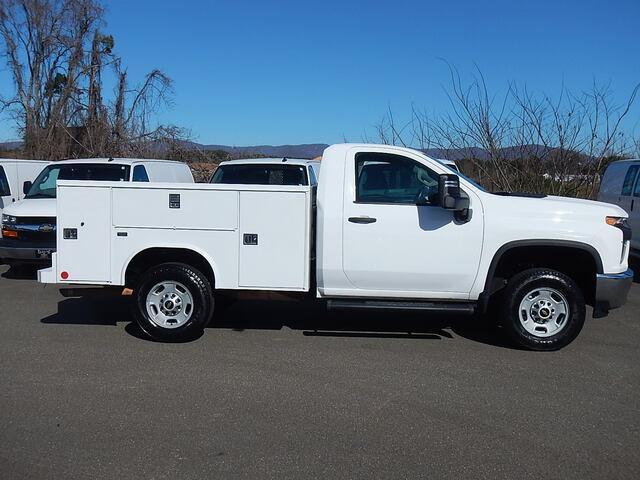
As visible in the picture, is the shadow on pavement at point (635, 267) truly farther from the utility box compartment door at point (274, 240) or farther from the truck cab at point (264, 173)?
the utility box compartment door at point (274, 240)

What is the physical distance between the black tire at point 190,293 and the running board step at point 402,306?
4.26ft

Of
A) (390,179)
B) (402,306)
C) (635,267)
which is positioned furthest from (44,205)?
(635,267)

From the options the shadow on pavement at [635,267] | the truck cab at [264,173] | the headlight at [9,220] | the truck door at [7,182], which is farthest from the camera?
the truck door at [7,182]

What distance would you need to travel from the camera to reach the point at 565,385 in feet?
19.0

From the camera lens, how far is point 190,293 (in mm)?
6840

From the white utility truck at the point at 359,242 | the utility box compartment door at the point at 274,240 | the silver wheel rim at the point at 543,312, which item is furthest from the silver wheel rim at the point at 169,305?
the silver wheel rim at the point at 543,312

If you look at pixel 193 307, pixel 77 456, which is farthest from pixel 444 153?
pixel 77 456

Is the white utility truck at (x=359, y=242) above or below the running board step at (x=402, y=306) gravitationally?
above

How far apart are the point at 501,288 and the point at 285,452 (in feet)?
11.5

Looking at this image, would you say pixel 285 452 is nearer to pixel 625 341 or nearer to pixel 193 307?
pixel 193 307

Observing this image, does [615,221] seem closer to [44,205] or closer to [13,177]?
[44,205]

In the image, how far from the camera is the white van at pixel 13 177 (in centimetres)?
1230

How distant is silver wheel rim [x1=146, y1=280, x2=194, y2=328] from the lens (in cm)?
691

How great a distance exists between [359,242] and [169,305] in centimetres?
211
